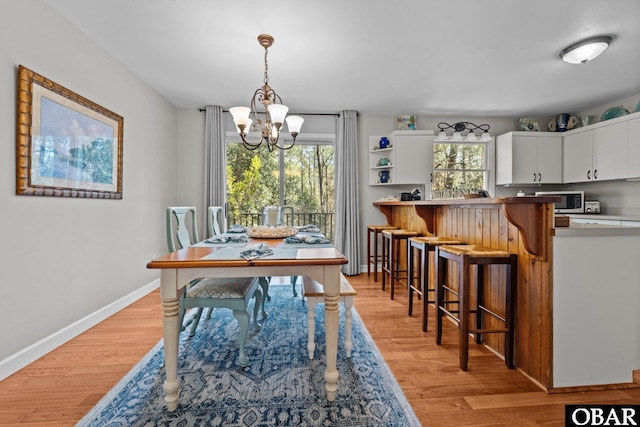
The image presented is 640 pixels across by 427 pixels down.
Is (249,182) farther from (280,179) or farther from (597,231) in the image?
(597,231)

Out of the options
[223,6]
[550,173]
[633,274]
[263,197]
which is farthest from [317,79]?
[550,173]

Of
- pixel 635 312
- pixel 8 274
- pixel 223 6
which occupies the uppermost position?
pixel 223 6

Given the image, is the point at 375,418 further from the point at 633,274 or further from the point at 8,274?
A: the point at 8,274

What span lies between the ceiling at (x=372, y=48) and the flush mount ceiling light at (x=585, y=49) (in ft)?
0.24

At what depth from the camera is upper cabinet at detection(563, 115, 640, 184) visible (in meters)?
3.59

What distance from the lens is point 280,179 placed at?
4.59 meters

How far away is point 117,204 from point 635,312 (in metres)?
4.06

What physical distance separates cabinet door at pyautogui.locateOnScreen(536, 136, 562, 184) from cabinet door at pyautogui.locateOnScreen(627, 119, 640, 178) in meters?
0.88

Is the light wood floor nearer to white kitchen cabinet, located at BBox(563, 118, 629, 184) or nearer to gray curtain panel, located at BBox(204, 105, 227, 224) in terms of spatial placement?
gray curtain panel, located at BBox(204, 105, 227, 224)

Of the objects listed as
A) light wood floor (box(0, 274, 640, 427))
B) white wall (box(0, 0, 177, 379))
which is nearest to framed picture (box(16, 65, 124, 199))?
white wall (box(0, 0, 177, 379))

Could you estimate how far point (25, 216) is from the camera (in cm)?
193

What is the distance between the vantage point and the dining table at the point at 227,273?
4.60ft

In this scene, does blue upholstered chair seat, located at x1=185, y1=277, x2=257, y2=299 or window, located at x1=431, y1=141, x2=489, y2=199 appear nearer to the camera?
blue upholstered chair seat, located at x1=185, y1=277, x2=257, y2=299

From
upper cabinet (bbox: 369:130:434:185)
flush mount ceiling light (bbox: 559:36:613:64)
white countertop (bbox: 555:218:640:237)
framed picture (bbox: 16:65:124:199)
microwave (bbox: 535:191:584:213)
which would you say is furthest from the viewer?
upper cabinet (bbox: 369:130:434:185)
